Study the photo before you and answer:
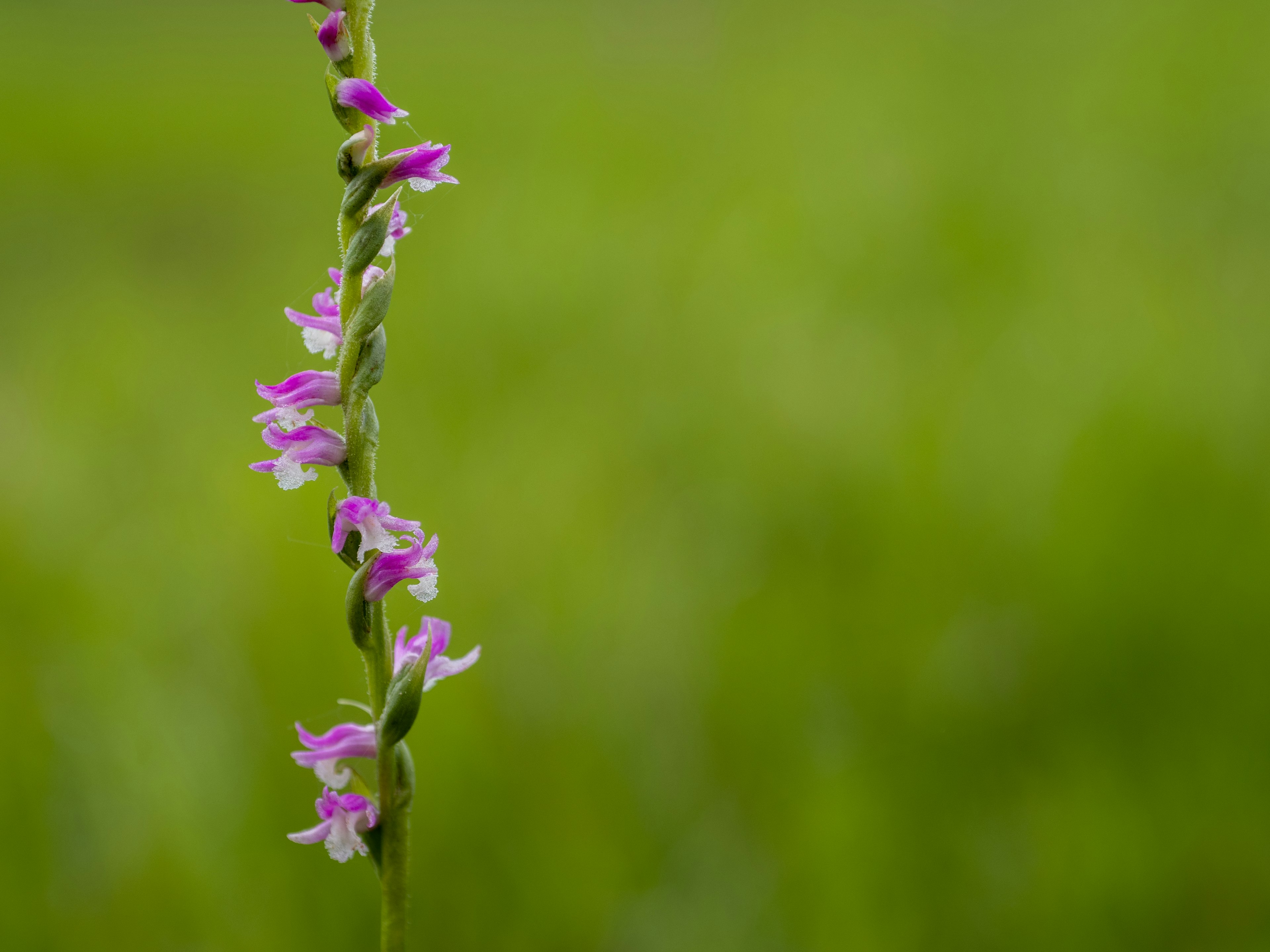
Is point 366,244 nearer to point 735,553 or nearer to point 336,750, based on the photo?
point 336,750

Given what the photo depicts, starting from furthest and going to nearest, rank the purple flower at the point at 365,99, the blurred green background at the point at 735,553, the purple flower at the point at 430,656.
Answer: the blurred green background at the point at 735,553, the purple flower at the point at 430,656, the purple flower at the point at 365,99

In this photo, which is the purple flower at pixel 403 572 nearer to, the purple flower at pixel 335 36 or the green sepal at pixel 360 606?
the green sepal at pixel 360 606

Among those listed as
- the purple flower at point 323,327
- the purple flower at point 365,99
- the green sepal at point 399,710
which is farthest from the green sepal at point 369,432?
the purple flower at point 365,99

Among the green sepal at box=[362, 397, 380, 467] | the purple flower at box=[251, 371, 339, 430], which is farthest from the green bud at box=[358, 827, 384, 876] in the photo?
the purple flower at box=[251, 371, 339, 430]

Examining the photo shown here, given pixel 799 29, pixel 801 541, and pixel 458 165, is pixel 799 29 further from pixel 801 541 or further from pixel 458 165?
pixel 801 541

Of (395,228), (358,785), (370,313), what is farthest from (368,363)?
(358,785)

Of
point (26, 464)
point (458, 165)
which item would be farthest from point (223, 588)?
point (458, 165)
